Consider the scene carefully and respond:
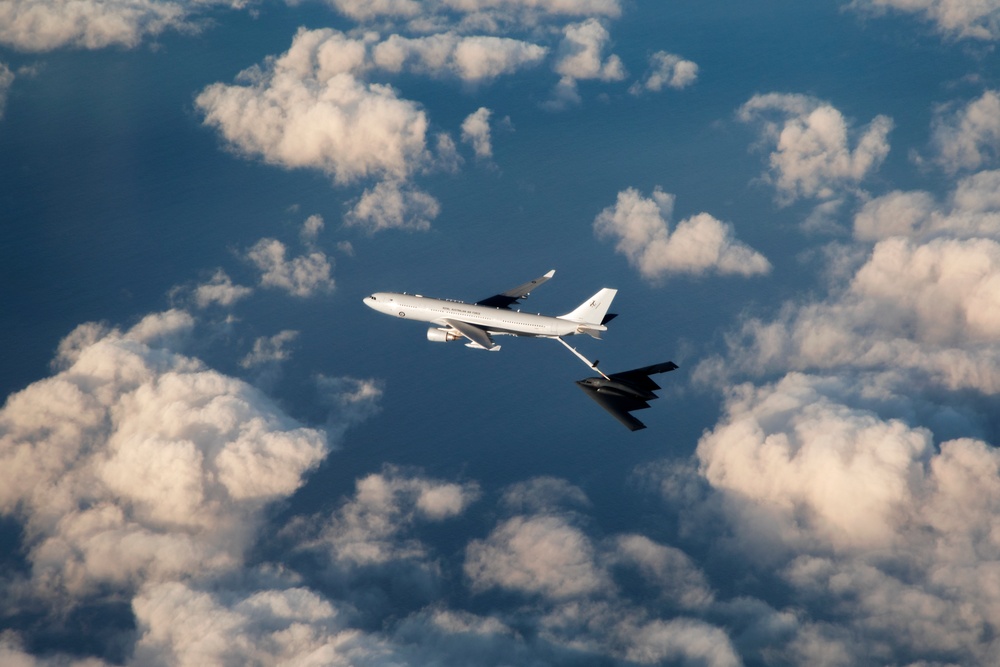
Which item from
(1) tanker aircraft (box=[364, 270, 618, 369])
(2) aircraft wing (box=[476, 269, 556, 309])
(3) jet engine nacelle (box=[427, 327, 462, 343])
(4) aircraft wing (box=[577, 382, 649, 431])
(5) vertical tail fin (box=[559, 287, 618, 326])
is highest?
(2) aircraft wing (box=[476, 269, 556, 309])

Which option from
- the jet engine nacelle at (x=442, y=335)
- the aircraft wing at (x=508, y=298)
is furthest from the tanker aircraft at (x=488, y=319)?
the aircraft wing at (x=508, y=298)

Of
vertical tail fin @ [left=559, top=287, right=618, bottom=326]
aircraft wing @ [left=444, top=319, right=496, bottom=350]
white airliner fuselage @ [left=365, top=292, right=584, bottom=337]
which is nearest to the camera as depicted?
aircraft wing @ [left=444, top=319, right=496, bottom=350]

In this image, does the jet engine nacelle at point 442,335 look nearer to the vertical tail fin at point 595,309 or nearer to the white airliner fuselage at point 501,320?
the white airliner fuselage at point 501,320

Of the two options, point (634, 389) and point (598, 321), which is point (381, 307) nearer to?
point (598, 321)

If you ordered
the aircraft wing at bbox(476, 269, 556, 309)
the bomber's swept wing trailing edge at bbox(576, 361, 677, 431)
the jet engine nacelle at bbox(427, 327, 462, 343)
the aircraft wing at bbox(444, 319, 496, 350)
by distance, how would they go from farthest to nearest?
the aircraft wing at bbox(476, 269, 556, 309)
the jet engine nacelle at bbox(427, 327, 462, 343)
the aircraft wing at bbox(444, 319, 496, 350)
the bomber's swept wing trailing edge at bbox(576, 361, 677, 431)

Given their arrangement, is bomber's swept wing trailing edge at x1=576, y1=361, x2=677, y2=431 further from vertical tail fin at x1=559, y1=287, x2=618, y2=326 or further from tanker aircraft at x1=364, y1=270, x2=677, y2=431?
vertical tail fin at x1=559, y1=287, x2=618, y2=326

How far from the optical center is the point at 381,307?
158 metres

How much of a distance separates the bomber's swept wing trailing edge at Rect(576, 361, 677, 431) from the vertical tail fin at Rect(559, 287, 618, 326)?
1615 inches

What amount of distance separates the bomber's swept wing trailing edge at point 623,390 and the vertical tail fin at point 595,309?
4102 centimetres

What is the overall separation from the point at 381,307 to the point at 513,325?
27.9 m

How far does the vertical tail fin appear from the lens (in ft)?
488

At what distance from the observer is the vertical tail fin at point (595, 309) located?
149m

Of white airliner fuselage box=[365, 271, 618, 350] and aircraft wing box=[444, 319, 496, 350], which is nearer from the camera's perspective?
aircraft wing box=[444, 319, 496, 350]

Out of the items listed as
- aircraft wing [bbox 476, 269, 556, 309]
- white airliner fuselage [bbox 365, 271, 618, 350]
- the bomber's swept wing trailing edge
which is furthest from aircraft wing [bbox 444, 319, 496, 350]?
the bomber's swept wing trailing edge
